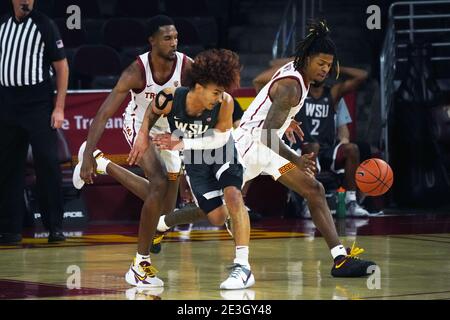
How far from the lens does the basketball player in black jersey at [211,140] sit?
7234 mm

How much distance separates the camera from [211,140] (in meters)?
7.56

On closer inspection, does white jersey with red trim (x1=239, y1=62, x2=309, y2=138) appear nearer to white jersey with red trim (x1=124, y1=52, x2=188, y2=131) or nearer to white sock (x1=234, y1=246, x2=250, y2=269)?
white jersey with red trim (x1=124, y1=52, x2=188, y2=131)

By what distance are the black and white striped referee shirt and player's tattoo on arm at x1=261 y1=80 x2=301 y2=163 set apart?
326 cm

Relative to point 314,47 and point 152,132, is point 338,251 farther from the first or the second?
point 152,132

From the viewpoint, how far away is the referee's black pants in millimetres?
10570

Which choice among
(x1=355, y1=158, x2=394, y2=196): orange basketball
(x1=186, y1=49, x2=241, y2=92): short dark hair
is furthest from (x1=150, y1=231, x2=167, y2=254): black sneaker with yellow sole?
(x1=186, y1=49, x2=241, y2=92): short dark hair

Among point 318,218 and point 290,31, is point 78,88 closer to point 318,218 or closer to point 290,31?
point 290,31

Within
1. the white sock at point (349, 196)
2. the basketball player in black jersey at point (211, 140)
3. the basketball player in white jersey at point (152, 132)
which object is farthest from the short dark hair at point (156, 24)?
the white sock at point (349, 196)

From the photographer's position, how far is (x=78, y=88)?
1476 cm

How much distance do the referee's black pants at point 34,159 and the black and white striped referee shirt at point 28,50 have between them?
0.87 ft

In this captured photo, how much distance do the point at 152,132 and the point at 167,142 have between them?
1812 mm
